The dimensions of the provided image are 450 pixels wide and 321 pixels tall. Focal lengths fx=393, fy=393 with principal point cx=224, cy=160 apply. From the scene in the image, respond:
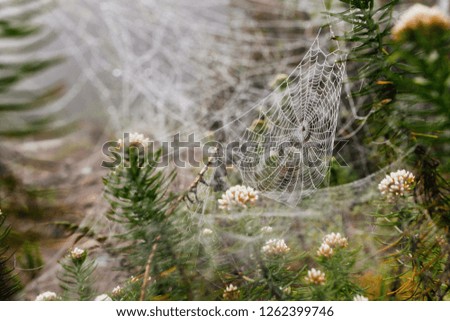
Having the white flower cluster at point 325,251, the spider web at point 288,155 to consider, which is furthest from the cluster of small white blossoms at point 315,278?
the spider web at point 288,155

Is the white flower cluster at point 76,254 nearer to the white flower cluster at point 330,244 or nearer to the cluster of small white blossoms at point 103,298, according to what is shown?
the cluster of small white blossoms at point 103,298

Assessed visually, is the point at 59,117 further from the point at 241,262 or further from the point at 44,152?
the point at 44,152

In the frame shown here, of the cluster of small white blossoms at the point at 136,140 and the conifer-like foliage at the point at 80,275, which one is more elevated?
the cluster of small white blossoms at the point at 136,140

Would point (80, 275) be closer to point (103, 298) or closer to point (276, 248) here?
point (103, 298)

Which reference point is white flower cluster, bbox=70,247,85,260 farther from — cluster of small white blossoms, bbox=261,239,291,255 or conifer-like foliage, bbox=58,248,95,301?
cluster of small white blossoms, bbox=261,239,291,255

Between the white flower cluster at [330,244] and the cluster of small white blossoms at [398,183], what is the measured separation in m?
0.05

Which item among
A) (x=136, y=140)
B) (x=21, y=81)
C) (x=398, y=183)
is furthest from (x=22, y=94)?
(x=398, y=183)

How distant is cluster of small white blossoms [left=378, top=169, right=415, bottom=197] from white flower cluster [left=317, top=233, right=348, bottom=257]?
0.17 feet

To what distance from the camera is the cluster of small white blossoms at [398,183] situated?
298 millimetres

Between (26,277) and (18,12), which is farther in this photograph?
(26,277)

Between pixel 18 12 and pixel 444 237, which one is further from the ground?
pixel 18 12

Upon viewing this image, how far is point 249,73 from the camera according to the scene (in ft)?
3.97
